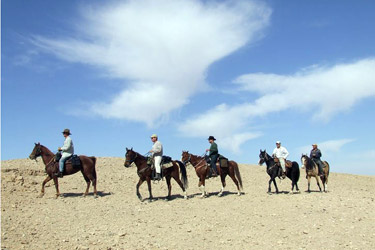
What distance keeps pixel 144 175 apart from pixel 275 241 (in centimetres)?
816

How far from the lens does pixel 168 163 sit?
18047 millimetres

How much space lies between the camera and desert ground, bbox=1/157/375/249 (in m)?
11.2

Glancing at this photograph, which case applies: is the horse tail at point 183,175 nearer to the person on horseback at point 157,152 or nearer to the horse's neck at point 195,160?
the horse's neck at point 195,160

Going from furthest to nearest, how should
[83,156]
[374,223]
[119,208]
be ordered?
[83,156]
[119,208]
[374,223]

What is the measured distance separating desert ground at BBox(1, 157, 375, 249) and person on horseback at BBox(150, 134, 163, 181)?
5.02ft

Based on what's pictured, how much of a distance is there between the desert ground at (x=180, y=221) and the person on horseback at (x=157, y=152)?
1531mm

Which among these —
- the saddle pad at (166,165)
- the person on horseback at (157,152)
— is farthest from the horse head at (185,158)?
the person on horseback at (157,152)

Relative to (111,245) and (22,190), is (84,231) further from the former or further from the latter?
(22,190)

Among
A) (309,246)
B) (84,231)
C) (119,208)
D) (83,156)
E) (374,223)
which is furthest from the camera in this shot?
(83,156)

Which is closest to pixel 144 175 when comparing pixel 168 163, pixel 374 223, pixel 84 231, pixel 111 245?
pixel 168 163

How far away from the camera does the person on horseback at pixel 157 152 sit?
17594 millimetres

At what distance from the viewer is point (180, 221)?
13.4m

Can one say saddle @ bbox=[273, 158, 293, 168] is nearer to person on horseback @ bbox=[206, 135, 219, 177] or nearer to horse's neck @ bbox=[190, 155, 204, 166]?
person on horseback @ bbox=[206, 135, 219, 177]

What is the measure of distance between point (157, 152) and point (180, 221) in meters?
5.06
